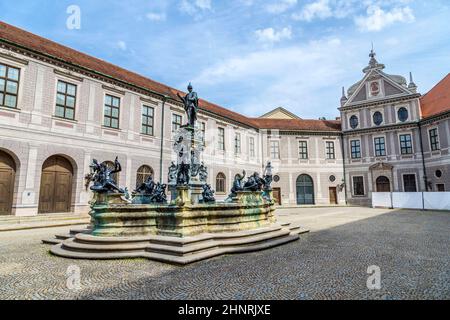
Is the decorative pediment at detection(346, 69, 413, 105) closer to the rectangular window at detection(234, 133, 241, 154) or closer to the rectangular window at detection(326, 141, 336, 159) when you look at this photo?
the rectangular window at detection(326, 141, 336, 159)

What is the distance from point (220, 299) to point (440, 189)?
98.0 ft

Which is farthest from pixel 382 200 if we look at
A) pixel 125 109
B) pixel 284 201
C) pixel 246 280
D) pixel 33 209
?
pixel 33 209

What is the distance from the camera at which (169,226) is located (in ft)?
25.0

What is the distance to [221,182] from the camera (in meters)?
26.6

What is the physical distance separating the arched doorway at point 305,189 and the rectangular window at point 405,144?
32.7 feet

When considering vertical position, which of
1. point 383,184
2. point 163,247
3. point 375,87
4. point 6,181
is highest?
point 375,87

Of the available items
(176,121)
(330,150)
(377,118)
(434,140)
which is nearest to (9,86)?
(176,121)

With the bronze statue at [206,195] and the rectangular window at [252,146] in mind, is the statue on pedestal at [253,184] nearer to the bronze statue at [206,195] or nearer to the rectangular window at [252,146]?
the bronze statue at [206,195]

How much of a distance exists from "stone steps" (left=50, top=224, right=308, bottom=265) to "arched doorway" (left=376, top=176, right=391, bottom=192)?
26755 mm

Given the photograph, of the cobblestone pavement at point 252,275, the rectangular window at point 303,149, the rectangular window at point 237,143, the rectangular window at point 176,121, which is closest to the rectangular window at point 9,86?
the cobblestone pavement at point 252,275

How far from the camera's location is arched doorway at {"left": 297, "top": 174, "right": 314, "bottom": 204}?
31.9 meters

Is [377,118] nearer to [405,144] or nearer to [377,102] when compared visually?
[377,102]

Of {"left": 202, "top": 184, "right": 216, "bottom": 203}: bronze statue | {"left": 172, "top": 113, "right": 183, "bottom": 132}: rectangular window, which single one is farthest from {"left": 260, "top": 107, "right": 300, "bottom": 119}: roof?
{"left": 202, "top": 184, "right": 216, "bottom": 203}: bronze statue

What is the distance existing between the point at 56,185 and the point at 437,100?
3567cm
